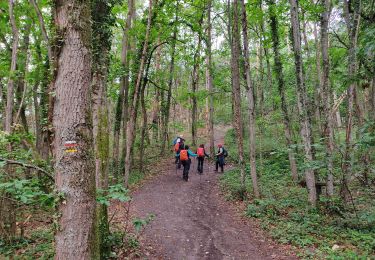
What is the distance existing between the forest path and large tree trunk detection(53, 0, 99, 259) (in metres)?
3.58

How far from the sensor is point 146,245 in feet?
22.0

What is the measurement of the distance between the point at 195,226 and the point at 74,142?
5933 mm

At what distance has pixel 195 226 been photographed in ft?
26.5

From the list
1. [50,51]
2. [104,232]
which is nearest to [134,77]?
[104,232]

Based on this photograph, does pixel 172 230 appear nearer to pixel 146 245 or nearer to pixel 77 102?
pixel 146 245

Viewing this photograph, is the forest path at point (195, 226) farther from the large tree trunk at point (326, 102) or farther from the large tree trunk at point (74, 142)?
the large tree trunk at point (74, 142)

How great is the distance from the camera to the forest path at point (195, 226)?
655cm

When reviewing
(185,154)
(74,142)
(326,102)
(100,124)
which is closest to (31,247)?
(100,124)

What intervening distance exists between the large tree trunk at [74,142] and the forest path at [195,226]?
3.58 meters

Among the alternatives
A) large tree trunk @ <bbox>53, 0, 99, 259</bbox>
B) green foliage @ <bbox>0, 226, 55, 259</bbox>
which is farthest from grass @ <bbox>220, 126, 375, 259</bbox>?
green foliage @ <bbox>0, 226, 55, 259</bbox>

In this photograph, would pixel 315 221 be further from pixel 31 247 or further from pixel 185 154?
pixel 31 247

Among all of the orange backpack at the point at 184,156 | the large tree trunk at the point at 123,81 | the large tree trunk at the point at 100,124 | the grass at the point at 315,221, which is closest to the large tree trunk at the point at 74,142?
the large tree trunk at the point at 100,124

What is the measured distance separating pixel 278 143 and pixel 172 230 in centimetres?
1495

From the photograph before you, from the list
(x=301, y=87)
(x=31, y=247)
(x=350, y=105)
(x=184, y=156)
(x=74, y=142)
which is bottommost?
(x=31, y=247)
